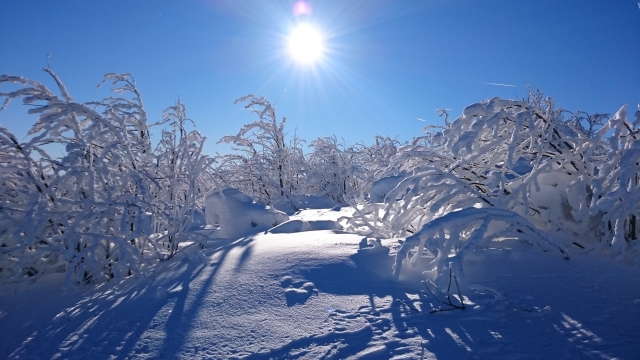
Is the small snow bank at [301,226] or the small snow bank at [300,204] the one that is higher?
the small snow bank at [300,204]

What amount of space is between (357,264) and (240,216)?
2.88 meters

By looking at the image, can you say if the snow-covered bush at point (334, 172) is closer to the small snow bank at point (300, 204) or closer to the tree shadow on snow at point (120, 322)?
the small snow bank at point (300, 204)

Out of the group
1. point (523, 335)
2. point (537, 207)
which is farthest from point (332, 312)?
point (537, 207)

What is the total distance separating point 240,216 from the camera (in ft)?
16.7

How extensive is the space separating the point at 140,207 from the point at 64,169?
0.77m

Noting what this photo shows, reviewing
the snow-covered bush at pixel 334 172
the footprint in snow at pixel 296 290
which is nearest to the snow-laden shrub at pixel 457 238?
the footprint in snow at pixel 296 290

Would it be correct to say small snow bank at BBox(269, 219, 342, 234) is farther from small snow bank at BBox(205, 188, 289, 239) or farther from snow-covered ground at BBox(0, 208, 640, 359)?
snow-covered ground at BBox(0, 208, 640, 359)

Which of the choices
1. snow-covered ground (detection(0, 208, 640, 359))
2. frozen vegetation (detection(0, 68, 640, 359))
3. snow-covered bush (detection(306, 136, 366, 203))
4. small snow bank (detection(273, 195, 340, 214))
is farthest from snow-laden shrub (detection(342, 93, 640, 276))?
snow-covered bush (detection(306, 136, 366, 203))

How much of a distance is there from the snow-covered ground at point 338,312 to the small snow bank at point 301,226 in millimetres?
1445

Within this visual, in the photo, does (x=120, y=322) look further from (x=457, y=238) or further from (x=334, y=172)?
(x=334, y=172)

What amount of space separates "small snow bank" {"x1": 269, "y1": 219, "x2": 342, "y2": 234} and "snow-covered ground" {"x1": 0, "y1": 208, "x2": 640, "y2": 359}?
1445 millimetres

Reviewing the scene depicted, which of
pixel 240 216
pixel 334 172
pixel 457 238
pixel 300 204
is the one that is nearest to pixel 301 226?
pixel 240 216

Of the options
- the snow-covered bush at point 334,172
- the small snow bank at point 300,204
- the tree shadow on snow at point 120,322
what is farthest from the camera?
the snow-covered bush at point 334,172

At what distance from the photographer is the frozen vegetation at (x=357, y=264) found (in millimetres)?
1688
